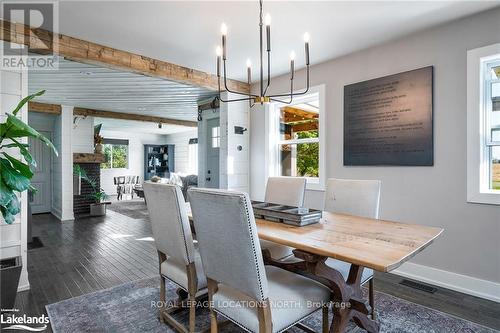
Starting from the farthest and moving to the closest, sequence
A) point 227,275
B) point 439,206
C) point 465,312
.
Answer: point 439,206 < point 465,312 < point 227,275

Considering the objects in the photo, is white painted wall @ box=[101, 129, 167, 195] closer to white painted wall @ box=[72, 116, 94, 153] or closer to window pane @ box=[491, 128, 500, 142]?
white painted wall @ box=[72, 116, 94, 153]

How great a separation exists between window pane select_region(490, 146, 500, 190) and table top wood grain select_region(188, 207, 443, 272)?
1338 mm

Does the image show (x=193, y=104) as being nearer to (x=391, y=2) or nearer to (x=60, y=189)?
(x=60, y=189)

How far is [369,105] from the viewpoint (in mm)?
3301

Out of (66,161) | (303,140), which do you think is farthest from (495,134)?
(66,161)

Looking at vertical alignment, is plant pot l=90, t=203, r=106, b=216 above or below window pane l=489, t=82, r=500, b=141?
below

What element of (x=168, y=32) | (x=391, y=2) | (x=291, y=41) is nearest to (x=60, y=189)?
(x=168, y=32)

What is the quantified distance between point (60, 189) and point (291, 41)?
5.72 m

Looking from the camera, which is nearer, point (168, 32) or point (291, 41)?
point (168, 32)

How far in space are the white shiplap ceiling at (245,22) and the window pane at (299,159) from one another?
4.31ft

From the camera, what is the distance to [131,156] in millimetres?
11414

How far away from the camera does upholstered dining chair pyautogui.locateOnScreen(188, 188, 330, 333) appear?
1.32 meters

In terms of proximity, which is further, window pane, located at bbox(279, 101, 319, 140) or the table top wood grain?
window pane, located at bbox(279, 101, 319, 140)

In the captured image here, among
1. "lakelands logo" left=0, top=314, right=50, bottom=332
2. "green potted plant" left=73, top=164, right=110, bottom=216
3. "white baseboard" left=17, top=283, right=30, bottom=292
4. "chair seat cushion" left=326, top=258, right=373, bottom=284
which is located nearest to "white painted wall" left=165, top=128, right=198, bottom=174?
"green potted plant" left=73, top=164, right=110, bottom=216
